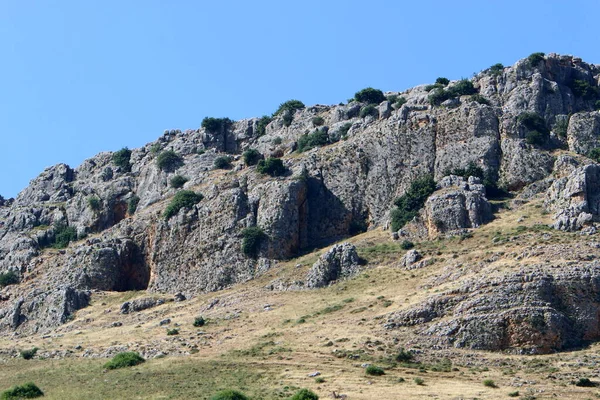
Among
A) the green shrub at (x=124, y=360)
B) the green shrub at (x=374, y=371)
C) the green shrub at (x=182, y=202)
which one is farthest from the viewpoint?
the green shrub at (x=182, y=202)

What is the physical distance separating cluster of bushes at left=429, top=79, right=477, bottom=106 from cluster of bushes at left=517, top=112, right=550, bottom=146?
9.05m

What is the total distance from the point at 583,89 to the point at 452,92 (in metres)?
13.4

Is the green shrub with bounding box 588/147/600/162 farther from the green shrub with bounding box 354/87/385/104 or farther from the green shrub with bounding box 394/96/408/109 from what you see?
the green shrub with bounding box 354/87/385/104

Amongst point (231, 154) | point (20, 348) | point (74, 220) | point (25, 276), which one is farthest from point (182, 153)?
point (20, 348)

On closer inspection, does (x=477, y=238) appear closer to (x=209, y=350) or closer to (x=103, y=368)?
(x=209, y=350)

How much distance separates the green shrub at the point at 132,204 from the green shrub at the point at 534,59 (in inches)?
1700

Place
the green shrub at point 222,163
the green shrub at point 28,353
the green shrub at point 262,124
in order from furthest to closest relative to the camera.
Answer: the green shrub at point 262,124, the green shrub at point 222,163, the green shrub at point 28,353

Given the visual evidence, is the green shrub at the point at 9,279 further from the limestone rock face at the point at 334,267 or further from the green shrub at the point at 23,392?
the green shrub at the point at 23,392

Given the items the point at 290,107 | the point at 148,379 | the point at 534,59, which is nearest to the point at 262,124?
the point at 290,107

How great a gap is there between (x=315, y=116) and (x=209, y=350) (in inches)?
1806

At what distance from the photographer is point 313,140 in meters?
91.8

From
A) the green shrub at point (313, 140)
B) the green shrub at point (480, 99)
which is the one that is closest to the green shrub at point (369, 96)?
the green shrub at point (313, 140)

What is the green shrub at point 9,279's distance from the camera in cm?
8600

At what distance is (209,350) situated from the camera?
2366 inches
